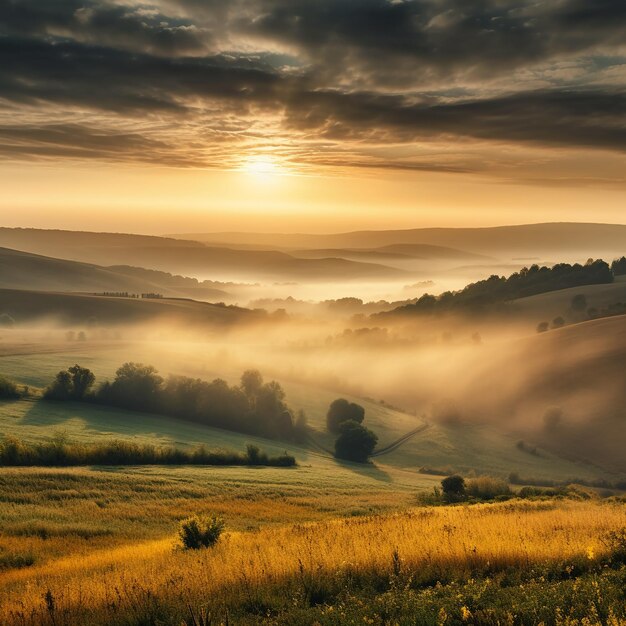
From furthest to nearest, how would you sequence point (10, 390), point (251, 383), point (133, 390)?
point (251, 383)
point (133, 390)
point (10, 390)

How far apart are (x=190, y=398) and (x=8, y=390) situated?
3073 centimetres

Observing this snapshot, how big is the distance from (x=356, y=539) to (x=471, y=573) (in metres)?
4.44

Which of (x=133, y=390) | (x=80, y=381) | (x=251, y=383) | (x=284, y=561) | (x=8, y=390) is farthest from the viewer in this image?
(x=251, y=383)

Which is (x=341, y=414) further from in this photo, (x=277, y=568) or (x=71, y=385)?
(x=277, y=568)

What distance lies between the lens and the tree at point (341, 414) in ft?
405

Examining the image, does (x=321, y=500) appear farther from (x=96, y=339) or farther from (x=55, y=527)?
(x=96, y=339)

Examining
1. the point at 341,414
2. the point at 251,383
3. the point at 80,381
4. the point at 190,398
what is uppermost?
the point at 80,381

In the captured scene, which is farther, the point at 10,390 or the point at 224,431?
the point at 224,431

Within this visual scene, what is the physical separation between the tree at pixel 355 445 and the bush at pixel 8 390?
5174 centimetres

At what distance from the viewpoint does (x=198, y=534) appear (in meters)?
20.4

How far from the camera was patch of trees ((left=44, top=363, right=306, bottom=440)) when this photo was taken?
10569cm

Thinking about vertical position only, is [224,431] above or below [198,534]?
below

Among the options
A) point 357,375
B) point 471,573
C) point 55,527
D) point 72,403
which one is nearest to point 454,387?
point 357,375

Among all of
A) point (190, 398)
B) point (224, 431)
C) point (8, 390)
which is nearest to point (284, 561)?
point (8, 390)
